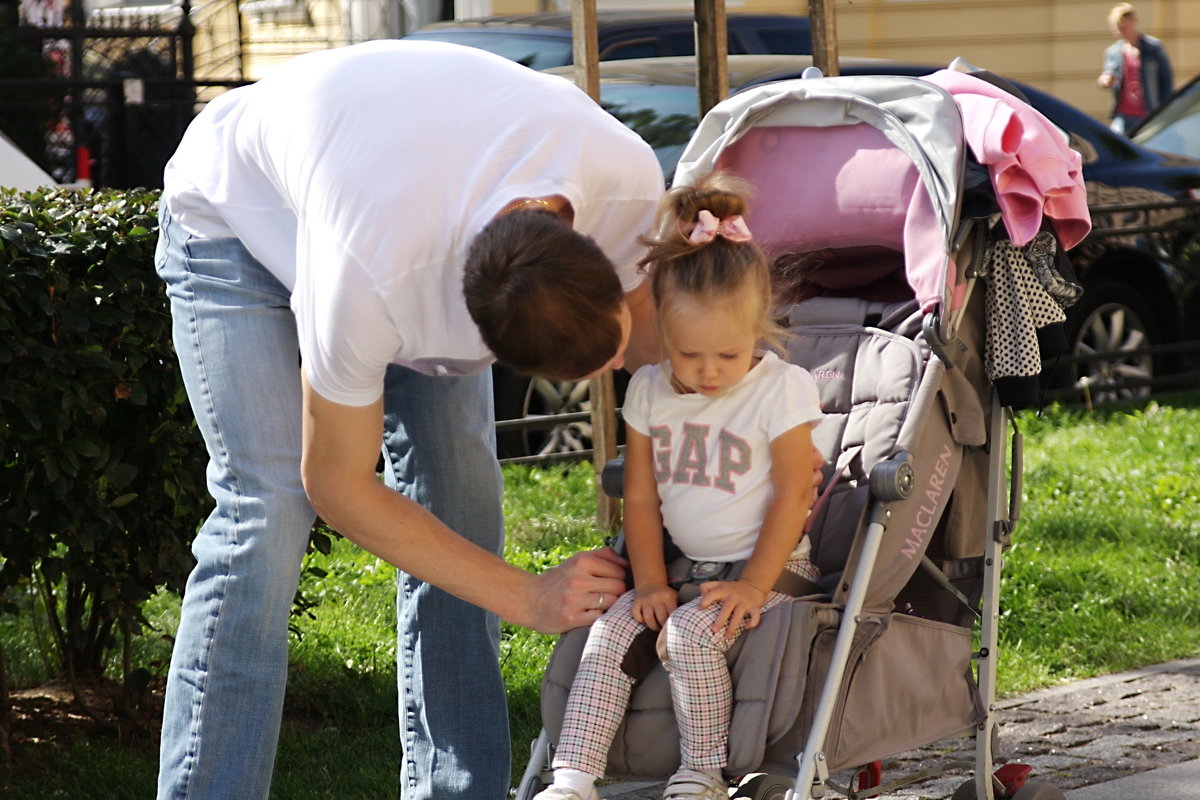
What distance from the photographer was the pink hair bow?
113 inches

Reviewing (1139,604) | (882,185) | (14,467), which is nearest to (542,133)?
(882,185)

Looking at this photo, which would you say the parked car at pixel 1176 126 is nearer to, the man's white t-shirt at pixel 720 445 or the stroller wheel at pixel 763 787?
the man's white t-shirt at pixel 720 445

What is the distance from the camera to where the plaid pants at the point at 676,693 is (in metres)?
2.81

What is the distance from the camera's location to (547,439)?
6805 millimetres

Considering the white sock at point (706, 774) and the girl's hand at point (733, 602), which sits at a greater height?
the girl's hand at point (733, 602)

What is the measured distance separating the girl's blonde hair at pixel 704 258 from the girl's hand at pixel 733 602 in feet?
1.58

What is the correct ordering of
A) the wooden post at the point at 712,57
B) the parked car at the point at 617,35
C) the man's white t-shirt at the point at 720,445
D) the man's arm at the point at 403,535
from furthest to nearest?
the parked car at the point at 617,35
the wooden post at the point at 712,57
the man's white t-shirt at the point at 720,445
the man's arm at the point at 403,535

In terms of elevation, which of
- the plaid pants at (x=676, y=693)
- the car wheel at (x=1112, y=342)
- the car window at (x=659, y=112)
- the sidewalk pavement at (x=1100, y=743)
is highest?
the car window at (x=659, y=112)

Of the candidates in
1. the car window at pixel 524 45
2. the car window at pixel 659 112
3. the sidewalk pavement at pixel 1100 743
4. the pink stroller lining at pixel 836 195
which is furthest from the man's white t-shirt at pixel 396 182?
the car window at pixel 524 45

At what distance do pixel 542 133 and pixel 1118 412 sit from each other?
619 cm

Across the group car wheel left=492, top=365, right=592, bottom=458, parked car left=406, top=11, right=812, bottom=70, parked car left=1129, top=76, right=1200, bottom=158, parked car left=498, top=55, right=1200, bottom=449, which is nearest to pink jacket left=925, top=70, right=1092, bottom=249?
car wheel left=492, top=365, right=592, bottom=458

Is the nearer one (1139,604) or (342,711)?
(342,711)

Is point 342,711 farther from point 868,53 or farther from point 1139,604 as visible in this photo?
point 868,53

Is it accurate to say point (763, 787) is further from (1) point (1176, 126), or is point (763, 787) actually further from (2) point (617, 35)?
(1) point (1176, 126)
